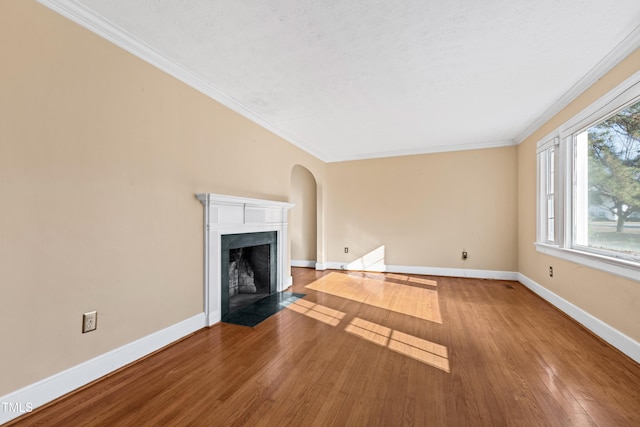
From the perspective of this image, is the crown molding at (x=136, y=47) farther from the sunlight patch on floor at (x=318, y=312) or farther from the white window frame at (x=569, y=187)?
the white window frame at (x=569, y=187)

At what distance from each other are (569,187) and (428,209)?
7.27 ft

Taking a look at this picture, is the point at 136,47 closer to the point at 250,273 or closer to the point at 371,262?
the point at 250,273

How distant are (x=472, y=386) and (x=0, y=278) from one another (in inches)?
112

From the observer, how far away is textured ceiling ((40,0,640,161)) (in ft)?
5.63

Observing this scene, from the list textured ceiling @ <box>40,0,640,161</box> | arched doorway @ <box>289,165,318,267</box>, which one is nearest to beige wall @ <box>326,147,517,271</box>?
arched doorway @ <box>289,165,318,267</box>

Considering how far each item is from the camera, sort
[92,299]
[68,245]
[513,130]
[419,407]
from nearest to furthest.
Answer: [419,407] < [68,245] < [92,299] < [513,130]

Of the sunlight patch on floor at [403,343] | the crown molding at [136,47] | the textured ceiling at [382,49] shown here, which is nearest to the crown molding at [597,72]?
the textured ceiling at [382,49]

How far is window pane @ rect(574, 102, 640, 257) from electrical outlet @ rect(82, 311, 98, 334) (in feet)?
13.5

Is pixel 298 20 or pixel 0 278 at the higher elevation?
pixel 298 20

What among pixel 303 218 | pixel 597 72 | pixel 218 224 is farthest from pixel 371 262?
pixel 597 72

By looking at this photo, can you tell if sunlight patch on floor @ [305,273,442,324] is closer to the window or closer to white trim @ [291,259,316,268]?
white trim @ [291,259,316,268]

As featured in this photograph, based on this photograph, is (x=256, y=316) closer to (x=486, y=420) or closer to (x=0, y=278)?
(x=0, y=278)

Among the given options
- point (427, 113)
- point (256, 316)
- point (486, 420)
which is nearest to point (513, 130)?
point (427, 113)

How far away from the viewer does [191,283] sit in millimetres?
2525
